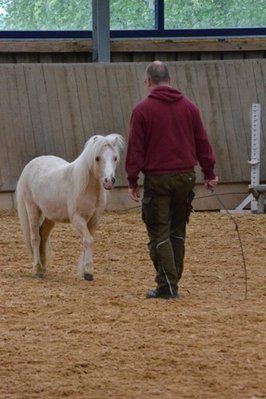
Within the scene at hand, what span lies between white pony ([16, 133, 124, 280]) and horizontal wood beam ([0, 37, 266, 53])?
5.81 m

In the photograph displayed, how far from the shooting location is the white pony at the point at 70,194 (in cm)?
860

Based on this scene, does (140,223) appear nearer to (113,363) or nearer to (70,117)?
(70,117)

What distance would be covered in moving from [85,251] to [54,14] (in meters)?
7.71

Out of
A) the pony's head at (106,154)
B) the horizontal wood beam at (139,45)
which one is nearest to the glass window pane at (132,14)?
the horizontal wood beam at (139,45)

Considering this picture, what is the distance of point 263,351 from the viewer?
5.95 metres

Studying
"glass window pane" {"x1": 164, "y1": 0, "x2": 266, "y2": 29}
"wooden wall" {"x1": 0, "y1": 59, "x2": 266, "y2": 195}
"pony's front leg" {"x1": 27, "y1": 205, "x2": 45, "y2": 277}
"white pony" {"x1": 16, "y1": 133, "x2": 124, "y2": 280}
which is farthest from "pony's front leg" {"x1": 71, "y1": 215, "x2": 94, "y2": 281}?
"glass window pane" {"x1": 164, "y1": 0, "x2": 266, "y2": 29}

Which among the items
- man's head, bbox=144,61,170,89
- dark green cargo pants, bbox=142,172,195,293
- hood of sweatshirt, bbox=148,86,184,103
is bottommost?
dark green cargo pants, bbox=142,172,195,293

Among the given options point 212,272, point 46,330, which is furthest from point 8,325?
point 212,272

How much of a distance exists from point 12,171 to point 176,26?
3.93 metres

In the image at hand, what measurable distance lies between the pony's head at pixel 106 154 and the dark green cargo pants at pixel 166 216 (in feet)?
2.64

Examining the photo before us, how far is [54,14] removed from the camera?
15.8 m

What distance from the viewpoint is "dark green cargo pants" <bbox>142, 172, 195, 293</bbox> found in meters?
7.63

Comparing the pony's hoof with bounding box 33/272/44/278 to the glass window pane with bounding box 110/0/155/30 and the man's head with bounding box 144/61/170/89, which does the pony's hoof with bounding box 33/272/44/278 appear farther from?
the glass window pane with bounding box 110/0/155/30

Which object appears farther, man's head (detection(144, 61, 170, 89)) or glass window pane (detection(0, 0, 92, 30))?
glass window pane (detection(0, 0, 92, 30))
